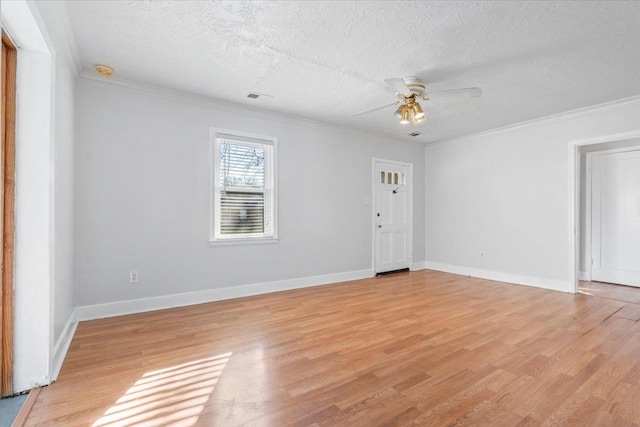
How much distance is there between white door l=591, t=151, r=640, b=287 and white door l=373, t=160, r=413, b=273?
9.91 feet

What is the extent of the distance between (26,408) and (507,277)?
5967mm

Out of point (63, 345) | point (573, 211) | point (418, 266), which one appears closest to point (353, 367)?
point (63, 345)

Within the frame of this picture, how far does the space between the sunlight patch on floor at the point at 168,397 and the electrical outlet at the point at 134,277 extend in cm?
165

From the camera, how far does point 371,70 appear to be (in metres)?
3.28

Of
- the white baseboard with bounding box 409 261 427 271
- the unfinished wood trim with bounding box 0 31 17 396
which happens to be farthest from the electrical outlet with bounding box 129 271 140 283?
the white baseboard with bounding box 409 261 427 271

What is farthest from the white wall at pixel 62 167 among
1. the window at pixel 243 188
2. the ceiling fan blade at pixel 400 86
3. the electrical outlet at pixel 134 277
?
the ceiling fan blade at pixel 400 86

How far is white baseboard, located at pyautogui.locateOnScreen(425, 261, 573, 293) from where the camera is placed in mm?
4734

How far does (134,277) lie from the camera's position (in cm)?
362

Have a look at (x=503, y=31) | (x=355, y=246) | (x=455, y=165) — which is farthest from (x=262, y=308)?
(x=455, y=165)

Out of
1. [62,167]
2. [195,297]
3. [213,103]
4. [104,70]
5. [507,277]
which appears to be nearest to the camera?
[62,167]

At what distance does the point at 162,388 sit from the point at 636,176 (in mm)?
6802

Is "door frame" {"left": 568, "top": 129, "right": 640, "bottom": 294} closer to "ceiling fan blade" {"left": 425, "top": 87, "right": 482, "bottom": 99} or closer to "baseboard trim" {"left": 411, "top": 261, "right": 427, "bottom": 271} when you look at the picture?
"baseboard trim" {"left": 411, "top": 261, "right": 427, "bottom": 271}

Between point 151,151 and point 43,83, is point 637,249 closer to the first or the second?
point 151,151

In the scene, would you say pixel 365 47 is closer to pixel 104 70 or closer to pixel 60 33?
pixel 60 33
